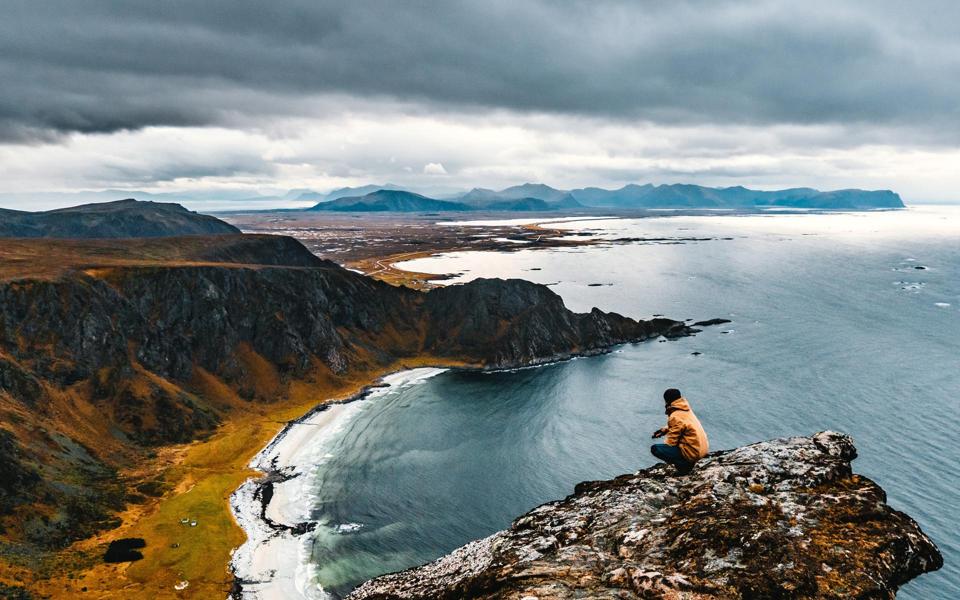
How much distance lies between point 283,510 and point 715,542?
71.3m

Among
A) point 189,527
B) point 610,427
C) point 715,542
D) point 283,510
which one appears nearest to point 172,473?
point 189,527

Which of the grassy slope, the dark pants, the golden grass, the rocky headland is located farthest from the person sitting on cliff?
the rocky headland

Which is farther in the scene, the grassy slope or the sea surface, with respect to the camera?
the sea surface

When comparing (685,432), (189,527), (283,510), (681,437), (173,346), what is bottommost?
(283,510)

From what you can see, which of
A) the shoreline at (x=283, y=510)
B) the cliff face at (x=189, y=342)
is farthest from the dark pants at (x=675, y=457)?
the cliff face at (x=189, y=342)

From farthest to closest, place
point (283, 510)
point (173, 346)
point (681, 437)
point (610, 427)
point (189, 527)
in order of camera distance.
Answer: point (173, 346), point (610, 427), point (283, 510), point (189, 527), point (681, 437)

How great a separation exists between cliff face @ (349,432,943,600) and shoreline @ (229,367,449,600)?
46.8 meters

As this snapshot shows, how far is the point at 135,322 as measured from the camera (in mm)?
108062

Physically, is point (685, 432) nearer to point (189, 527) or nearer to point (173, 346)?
point (189, 527)

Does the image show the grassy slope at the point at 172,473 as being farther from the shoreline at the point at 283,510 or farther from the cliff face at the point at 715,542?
the cliff face at the point at 715,542

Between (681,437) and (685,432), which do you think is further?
(681,437)

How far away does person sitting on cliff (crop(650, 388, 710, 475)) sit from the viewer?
689 inches

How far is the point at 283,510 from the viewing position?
73.2m

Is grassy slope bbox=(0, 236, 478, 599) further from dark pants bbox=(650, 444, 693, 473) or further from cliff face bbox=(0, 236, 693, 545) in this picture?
dark pants bbox=(650, 444, 693, 473)
